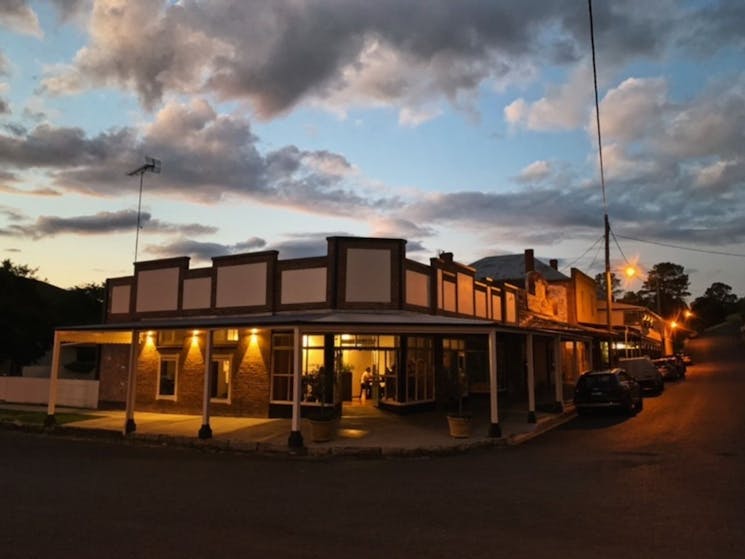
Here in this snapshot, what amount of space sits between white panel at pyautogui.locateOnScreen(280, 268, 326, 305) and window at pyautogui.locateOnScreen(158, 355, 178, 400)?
569cm

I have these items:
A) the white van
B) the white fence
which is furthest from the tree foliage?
the white van

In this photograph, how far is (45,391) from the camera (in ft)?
89.5

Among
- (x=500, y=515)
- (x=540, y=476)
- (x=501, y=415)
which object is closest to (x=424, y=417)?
(x=501, y=415)

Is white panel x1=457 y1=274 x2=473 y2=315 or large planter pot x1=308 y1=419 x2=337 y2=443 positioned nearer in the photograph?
large planter pot x1=308 y1=419 x2=337 y2=443

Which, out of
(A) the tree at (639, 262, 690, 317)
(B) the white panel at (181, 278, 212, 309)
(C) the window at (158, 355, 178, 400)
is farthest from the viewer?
(A) the tree at (639, 262, 690, 317)

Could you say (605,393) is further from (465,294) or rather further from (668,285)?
(668,285)

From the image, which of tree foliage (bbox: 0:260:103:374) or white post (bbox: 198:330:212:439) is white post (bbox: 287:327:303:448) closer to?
white post (bbox: 198:330:212:439)

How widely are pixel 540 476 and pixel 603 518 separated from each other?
10.1 feet

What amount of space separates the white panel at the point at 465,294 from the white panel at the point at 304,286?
25.0 feet

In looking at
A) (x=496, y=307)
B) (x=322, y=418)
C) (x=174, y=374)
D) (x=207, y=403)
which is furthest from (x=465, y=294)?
(x=207, y=403)

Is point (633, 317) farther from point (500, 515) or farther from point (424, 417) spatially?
point (500, 515)

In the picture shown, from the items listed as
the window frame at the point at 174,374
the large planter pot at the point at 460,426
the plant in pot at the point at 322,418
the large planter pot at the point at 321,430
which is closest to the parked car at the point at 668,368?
the large planter pot at the point at 460,426

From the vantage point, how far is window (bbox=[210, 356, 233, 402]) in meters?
22.0

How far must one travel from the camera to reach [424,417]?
20781mm
